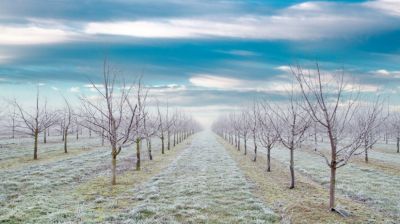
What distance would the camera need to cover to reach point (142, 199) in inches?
734

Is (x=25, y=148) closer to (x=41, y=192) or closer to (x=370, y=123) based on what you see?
(x=41, y=192)

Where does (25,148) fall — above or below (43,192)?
below

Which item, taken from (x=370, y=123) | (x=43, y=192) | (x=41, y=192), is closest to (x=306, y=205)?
(x=370, y=123)

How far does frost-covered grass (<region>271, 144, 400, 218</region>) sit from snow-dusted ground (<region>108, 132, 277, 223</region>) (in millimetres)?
6786

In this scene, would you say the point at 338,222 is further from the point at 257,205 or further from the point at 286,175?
the point at 286,175

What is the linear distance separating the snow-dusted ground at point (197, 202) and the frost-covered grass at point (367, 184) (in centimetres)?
679

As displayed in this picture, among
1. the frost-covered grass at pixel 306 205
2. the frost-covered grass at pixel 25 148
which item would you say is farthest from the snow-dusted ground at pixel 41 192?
the frost-covered grass at pixel 306 205

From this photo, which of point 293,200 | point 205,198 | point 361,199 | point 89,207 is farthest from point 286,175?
point 89,207

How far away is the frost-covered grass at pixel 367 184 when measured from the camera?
1912 centimetres

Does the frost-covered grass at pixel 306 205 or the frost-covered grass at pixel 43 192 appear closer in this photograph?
the frost-covered grass at pixel 43 192

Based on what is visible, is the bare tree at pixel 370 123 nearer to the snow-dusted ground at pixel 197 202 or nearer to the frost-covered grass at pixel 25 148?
the snow-dusted ground at pixel 197 202

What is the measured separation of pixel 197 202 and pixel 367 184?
1475 cm

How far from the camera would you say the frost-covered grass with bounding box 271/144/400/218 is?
1912cm

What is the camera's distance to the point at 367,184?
82.3ft
